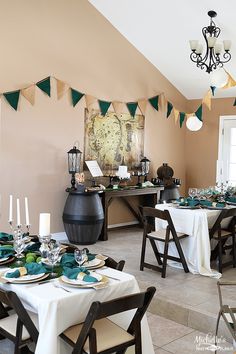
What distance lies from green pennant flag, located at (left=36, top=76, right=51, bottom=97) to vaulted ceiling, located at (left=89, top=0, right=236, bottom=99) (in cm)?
150

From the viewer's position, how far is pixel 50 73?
6.10 metres

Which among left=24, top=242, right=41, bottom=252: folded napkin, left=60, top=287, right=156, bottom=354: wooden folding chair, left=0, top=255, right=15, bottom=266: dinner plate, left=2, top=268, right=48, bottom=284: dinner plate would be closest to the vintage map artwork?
left=24, top=242, right=41, bottom=252: folded napkin

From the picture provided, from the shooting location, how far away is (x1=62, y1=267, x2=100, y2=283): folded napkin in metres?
2.46

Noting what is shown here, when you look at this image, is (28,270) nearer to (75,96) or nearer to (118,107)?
(75,96)

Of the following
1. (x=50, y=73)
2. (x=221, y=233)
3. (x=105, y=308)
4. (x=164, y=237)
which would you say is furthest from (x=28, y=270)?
(x=50, y=73)

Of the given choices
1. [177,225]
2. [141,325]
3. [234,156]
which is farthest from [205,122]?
[141,325]

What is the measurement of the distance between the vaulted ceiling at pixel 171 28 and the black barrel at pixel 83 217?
266 cm

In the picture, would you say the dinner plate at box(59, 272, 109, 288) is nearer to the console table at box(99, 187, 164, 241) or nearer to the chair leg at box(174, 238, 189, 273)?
the chair leg at box(174, 238, 189, 273)

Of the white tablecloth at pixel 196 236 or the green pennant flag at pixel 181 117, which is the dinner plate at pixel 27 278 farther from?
the green pennant flag at pixel 181 117

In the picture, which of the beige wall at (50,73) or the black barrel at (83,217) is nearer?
the beige wall at (50,73)

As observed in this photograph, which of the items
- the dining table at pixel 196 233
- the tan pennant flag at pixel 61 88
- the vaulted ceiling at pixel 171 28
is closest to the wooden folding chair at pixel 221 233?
the dining table at pixel 196 233

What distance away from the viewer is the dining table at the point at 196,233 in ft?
15.2

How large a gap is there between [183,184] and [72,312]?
20.9 feet

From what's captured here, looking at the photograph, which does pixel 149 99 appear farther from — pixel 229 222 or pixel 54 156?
pixel 229 222
